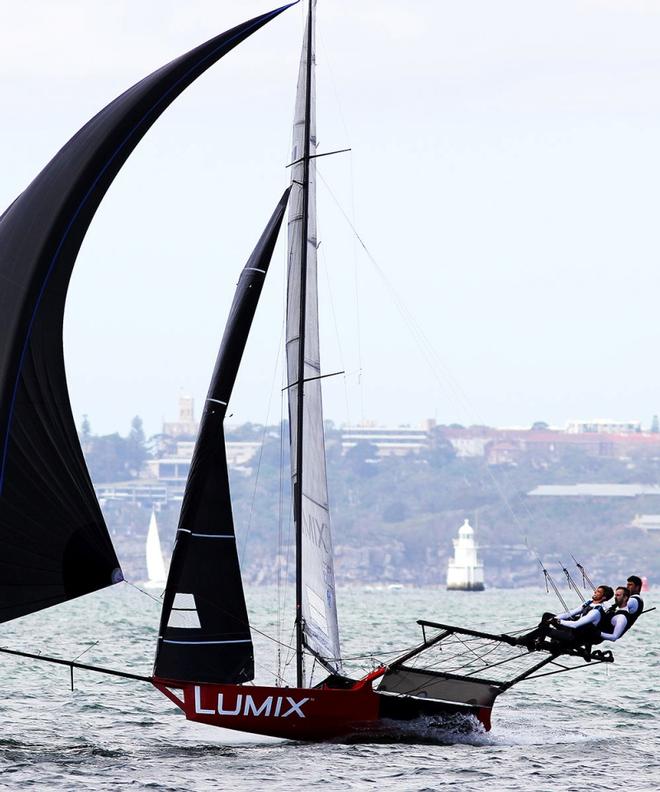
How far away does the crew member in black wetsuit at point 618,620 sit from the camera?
16.8 metres

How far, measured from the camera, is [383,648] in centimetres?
3744

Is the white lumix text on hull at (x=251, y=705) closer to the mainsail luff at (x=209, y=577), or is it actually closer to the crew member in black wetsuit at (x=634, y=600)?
the mainsail luff at (x=209, y=577)

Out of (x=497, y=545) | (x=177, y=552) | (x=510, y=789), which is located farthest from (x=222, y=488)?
(x=497, y=545)

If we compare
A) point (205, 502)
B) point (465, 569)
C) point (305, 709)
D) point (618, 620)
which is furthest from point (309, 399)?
point (465, 569)

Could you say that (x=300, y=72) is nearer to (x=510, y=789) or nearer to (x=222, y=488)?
(x=222, y=488)

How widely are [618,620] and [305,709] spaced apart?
344 centimetres

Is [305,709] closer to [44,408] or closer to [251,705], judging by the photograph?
[251,705]

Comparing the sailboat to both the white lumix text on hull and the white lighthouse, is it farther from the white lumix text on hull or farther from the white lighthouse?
the white lighthouse

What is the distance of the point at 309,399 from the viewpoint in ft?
58.4

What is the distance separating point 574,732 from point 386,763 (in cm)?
412

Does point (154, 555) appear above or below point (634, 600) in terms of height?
below

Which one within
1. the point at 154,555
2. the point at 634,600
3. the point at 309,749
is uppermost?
the point at 634,600

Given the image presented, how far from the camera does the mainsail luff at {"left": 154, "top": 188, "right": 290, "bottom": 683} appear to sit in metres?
16.5

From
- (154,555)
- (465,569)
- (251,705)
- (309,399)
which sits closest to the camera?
(251,705)
